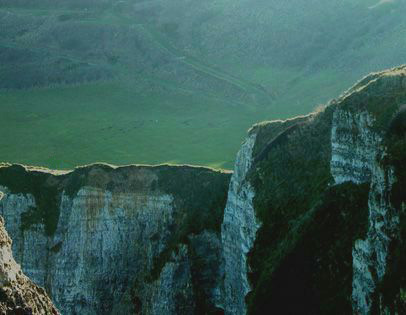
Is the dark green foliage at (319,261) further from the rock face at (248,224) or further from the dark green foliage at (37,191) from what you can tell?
the dark green foliage at (37,191)

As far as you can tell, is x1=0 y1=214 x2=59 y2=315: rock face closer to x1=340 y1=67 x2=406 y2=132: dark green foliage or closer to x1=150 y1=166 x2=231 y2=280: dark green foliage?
x1=340 y1=67 x2=406 y2=132: dark green foliage

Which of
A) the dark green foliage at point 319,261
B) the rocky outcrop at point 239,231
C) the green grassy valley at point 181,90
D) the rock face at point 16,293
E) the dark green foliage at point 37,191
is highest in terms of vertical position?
the green grassy valley at point 181,90

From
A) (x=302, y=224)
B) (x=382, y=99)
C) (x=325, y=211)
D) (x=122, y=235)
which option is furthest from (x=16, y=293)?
(x=122, y=235)

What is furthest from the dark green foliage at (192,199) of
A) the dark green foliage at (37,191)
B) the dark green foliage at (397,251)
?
the dark green foliage at (397,251)

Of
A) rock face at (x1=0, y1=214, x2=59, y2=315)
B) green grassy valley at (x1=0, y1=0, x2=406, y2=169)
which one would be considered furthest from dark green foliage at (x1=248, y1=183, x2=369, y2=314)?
green grassy valley at (x1=0, y1=0, x2=406, y2=169)

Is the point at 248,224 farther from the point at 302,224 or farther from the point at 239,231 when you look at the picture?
the point at 302,224

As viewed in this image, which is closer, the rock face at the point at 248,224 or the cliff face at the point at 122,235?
the rock face at the point at 248,224

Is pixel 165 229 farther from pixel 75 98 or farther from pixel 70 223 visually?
pixel 75 98
